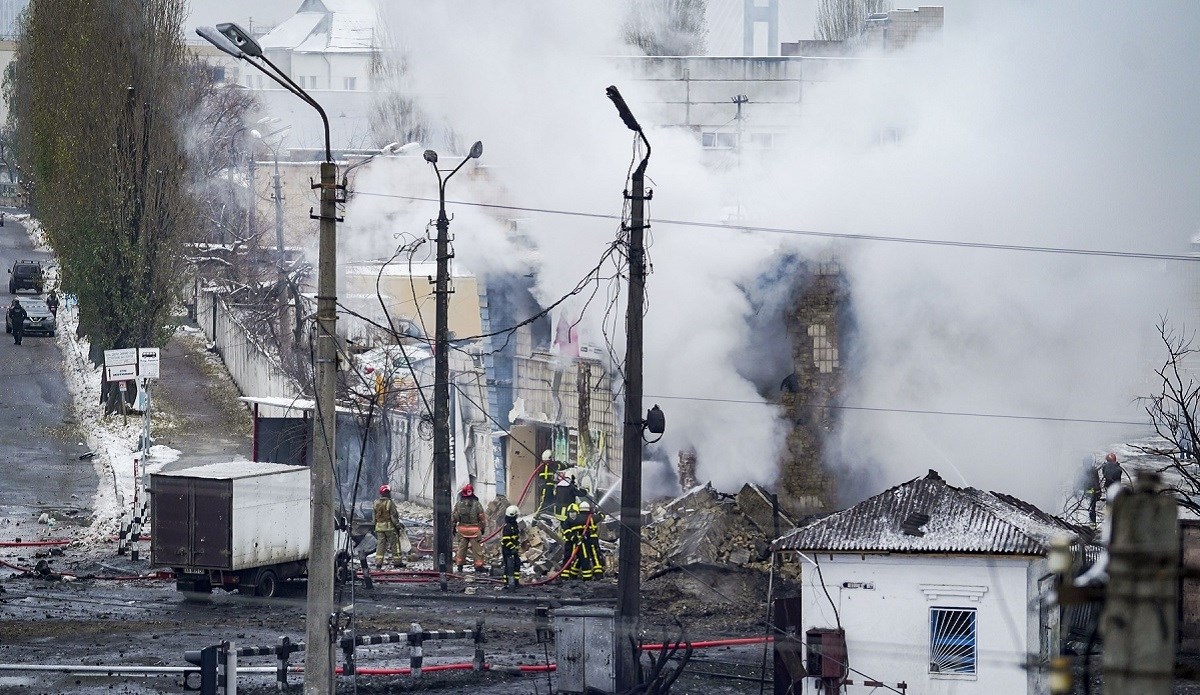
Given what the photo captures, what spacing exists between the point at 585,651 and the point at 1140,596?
10202 mm

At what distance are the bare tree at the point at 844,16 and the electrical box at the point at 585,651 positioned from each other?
48429 mm

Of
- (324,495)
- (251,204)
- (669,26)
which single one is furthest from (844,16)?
(324,495)

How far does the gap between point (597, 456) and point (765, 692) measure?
1188cm

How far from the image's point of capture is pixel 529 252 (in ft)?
94.8

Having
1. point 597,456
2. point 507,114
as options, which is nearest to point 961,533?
point 597,456

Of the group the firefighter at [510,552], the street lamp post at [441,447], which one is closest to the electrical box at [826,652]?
the firefighter at [510,552]

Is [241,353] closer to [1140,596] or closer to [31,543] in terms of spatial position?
[31,543]

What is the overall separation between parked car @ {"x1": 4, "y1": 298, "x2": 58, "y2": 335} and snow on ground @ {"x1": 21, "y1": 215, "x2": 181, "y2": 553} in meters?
0.51

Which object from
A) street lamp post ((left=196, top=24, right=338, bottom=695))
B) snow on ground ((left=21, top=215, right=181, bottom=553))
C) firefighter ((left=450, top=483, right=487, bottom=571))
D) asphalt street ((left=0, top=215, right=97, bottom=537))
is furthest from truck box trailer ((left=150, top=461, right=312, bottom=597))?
street lamp post ((left=196, top=24, right=338, bottom=695))

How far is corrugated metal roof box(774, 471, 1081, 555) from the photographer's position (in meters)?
14.2

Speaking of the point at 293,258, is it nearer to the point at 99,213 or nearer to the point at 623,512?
the point at 99,213

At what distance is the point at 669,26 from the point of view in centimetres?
6175

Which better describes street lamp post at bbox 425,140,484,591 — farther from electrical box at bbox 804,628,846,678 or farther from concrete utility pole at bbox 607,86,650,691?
electrical box at bbox 804,628,846,678

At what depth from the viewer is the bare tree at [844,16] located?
5972 centimetres
